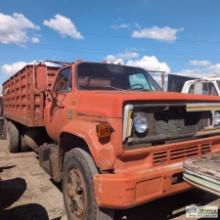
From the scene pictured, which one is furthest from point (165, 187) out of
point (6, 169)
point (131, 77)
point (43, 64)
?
point (6, 169)

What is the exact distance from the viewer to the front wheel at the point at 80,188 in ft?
12.1

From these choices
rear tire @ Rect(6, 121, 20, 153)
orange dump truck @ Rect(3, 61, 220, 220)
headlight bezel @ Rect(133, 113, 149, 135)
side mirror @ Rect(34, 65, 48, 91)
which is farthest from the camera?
rear tire @ Rect(6, 121, 20, 153)

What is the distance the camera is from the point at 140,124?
11.9 feet

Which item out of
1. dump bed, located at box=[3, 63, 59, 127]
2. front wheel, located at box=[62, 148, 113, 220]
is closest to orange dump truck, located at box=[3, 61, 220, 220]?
front wheel, located at box=[62, 148, 113, 220]

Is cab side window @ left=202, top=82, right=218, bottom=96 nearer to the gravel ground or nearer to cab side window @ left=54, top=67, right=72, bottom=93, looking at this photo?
the gravel ground

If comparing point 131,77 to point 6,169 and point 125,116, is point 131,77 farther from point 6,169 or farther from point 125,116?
point 6,169

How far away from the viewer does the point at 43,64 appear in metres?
7.11

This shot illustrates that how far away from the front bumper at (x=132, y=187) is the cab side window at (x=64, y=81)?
2124 millimetres

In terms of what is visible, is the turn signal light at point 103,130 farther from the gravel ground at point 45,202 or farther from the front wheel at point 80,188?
the gravel ground at point 45,202

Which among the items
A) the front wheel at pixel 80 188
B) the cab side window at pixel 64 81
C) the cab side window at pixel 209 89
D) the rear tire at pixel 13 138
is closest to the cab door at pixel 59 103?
the cab side window at pixel 64 81

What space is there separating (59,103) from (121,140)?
2.20m

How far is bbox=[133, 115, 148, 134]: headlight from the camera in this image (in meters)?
3.60

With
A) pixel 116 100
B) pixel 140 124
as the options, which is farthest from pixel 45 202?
pixel 116 100

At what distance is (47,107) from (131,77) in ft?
5.79
